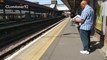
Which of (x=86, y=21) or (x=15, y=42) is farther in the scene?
(x=15, y=42)

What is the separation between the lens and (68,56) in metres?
9.28

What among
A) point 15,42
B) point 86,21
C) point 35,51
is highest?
point 86,21

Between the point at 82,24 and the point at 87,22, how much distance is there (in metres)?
0.22

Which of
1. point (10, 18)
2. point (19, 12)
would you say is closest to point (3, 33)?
point (10, 18)

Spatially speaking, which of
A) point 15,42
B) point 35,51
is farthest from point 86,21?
point 15,42

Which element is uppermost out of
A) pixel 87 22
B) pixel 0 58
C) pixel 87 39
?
pixel 87 22

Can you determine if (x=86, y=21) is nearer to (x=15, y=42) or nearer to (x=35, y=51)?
(x=35, y=51)

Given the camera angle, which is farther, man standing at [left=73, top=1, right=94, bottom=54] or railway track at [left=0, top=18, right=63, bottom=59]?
railway track at [left=0, top=18, right=63, bottom=59]

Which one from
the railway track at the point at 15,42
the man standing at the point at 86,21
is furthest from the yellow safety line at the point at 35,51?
the man standing at the point at 86,21

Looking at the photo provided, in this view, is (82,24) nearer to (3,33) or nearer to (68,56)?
(68,56)

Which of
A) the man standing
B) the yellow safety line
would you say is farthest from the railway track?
the man standing

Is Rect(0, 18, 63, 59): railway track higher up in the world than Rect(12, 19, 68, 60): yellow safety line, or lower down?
lower down

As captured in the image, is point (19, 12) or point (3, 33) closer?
point (3, 33)

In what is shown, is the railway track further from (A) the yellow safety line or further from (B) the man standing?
(B) the man standing
